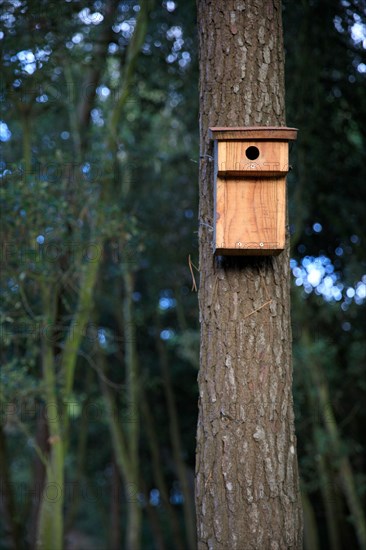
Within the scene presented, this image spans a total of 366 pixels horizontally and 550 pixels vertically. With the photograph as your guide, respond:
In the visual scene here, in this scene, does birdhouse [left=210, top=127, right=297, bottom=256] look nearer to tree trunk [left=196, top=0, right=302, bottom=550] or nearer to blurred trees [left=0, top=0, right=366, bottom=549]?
tree trunk [left=196, top=0, right=302, bottom=550]

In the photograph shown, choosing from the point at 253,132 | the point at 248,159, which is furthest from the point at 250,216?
the point at 253,132

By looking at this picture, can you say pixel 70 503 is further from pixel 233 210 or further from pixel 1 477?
pixel 233 210

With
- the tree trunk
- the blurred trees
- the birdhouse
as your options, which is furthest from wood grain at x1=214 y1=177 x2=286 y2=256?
the blurred trees

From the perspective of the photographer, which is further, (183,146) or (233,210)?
(183,146)

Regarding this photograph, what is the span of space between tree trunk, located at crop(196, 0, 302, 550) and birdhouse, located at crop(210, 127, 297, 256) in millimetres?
130

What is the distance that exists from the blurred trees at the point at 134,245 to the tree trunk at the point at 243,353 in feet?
4.90

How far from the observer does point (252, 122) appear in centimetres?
355

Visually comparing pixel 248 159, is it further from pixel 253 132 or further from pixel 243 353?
pixel 243 353

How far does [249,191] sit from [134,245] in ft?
16.3

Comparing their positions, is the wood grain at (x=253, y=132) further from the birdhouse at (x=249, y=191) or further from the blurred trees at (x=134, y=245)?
the blurred trees at (x=134, y=245)

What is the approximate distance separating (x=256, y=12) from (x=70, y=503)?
1102cm

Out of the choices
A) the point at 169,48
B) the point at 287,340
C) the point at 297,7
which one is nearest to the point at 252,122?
the point at 287,340

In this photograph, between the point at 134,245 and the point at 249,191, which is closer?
the point at 249,191

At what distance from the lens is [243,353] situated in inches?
132
